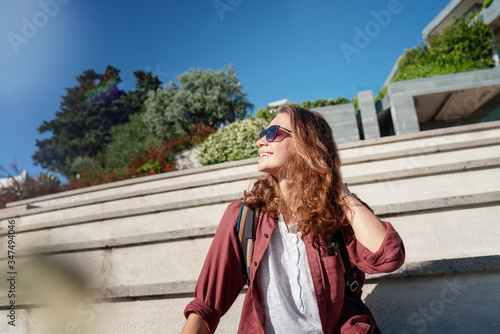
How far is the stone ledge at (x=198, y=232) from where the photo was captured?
7.11ft

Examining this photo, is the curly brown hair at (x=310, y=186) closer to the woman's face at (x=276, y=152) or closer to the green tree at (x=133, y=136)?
the woman's face at (x=276, y=152)

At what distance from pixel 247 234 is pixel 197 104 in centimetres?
1552

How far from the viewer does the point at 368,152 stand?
5348 mm

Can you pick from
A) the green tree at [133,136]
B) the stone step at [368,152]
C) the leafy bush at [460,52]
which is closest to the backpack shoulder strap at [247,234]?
the stone step at [368,152]

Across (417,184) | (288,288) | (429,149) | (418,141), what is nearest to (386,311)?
(288,288)

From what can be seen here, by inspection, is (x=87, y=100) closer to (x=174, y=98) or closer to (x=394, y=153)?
(x=174, y=98)

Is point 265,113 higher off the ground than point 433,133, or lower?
higher

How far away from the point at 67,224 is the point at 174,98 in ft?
46.5

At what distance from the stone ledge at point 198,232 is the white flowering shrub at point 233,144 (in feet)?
15.3

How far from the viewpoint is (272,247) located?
4.58ft

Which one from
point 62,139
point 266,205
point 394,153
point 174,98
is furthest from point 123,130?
point 266,205

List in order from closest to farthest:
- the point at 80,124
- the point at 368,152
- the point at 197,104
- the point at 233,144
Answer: the point at 368,152
the point at 233,144
the point at 197,104
the point at 80,124

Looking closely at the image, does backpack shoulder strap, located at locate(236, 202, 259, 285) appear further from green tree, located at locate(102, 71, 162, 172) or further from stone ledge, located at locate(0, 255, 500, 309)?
green tree, located at locate(102, 71, 162, 172)

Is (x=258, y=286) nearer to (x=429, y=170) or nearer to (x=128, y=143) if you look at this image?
(x=429, y=170)
